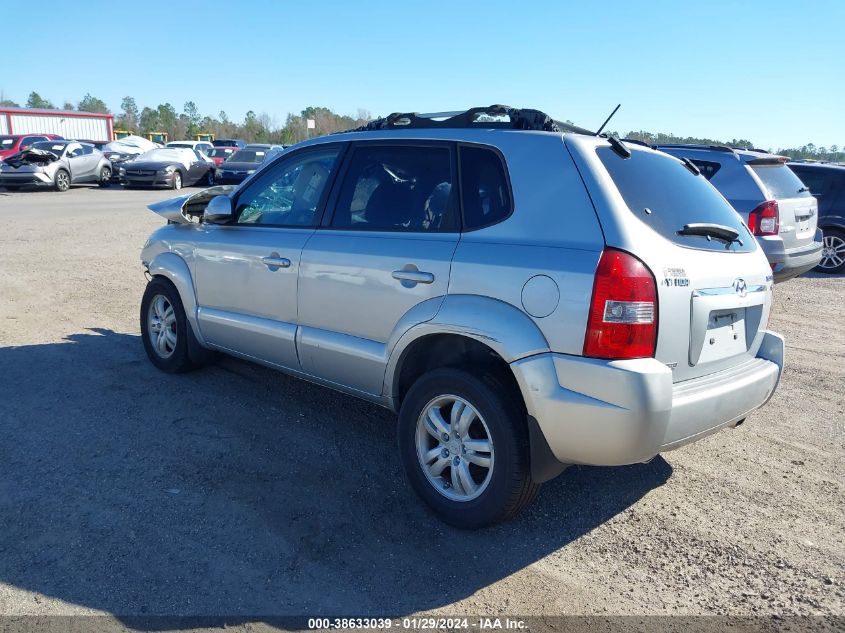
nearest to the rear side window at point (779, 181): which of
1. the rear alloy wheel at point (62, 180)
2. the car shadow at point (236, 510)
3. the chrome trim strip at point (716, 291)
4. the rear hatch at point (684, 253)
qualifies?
the rear hatch at point (684, 253)

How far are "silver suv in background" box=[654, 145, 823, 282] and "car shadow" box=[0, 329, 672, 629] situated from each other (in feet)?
16.6

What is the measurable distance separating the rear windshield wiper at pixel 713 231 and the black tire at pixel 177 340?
3.74m

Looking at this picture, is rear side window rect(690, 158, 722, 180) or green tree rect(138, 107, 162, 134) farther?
green tree rect(138, 107, 162, 134)

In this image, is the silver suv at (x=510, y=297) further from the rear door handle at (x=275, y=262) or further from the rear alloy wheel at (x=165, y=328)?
the rear alloy wheel at (x=165, y=328)

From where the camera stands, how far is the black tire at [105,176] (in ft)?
85.0

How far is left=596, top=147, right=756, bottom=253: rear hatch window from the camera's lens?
336cm

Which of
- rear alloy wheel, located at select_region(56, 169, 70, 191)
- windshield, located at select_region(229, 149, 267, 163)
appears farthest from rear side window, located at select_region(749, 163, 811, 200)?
rear alloy wheel, located at select_region(56, 169, 70, 191)

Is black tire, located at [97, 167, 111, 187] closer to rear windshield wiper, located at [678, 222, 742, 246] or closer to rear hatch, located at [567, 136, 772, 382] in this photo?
rear hatch, located at [567, 136, 772, 382]

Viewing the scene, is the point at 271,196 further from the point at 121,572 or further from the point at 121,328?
the point at 121,328

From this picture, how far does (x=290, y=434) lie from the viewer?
15.1 feet

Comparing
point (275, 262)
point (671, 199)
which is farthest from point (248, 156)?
point (671, 199)

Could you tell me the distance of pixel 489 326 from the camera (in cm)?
331

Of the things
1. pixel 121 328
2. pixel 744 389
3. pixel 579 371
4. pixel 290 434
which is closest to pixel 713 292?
pixel 744 389

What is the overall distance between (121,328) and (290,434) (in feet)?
11.1
